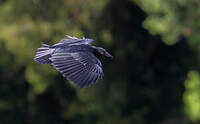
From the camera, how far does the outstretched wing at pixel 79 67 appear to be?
5563 mm

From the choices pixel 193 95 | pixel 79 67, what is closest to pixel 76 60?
pixel 79 67

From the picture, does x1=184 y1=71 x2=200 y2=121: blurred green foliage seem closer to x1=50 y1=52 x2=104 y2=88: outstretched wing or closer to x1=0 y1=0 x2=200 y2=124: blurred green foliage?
x1=0 y1=0 x2=200 y2=124: blurred green foliage

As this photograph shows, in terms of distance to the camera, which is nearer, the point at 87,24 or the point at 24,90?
the point at 87,24

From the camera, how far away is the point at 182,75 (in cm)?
1452

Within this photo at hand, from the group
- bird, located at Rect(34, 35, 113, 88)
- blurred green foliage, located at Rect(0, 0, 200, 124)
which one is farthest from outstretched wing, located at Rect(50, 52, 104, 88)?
blurred green foliage, located at Rect(0, 0, 200, 124)

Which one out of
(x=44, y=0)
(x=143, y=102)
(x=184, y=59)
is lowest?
(x=143, y=102)

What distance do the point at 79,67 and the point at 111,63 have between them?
7695mm

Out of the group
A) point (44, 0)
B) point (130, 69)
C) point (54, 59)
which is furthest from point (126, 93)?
point (54, 59)

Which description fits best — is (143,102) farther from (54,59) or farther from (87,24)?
Result: (54,59)

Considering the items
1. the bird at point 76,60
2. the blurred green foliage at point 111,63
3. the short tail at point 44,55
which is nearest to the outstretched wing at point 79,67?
the bird at point 76,60

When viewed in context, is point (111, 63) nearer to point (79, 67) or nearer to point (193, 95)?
point (193, 95)

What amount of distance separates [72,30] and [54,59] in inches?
248

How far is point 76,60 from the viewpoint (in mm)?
5922

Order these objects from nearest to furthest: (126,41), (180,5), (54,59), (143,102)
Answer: (54,59) → (180,5) → (126,41) → (143,102)
